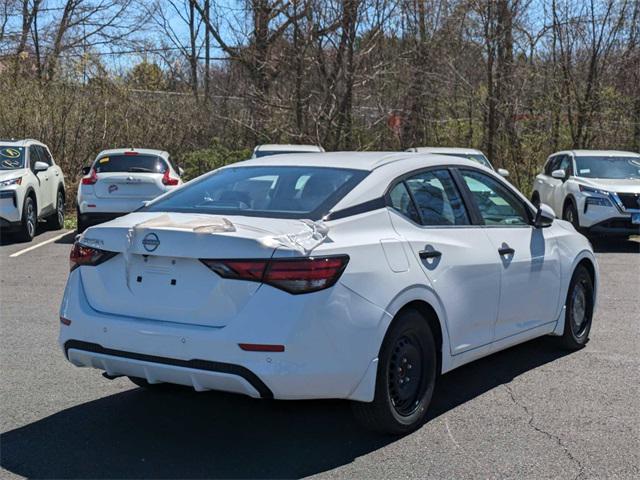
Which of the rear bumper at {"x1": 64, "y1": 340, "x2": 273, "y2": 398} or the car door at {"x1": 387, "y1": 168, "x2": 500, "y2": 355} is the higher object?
the car door at {"x1": 387, "y1": 168, "x2": 500, "y2": 355}

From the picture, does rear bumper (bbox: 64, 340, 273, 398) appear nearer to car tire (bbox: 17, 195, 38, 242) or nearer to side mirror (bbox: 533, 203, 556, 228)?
side mirror (bbox: 533, 203, 556, 228)

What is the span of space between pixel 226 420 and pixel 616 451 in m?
2.22

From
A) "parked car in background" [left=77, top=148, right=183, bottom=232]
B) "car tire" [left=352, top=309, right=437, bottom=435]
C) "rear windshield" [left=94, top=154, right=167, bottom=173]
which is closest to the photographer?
"car tire" [left=352, top=309, right=437, bottom=435]

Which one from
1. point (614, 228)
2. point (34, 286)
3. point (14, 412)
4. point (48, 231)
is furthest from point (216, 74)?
point (14, 412)

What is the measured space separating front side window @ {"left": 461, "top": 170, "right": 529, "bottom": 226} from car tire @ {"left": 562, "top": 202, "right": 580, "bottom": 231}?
27.9ft

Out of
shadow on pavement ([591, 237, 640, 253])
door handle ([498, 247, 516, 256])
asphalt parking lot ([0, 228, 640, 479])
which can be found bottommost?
asphalt parking lot ([0, 228, 640, 479])

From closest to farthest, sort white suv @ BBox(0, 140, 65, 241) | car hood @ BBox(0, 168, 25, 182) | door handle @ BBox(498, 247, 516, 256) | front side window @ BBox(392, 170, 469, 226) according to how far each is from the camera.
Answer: front side window @ BBox(392, 170, 469, 226) → door handle @ BBox(498, 247, 516, 256) → white suv @ BBox(0, 140, 65, 241) → car hood @ BBox(0, 168, 25, 182)

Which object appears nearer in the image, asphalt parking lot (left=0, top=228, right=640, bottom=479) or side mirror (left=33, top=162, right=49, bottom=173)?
asphalt parking lot (left=0, top=228, right=640, bottom=479)

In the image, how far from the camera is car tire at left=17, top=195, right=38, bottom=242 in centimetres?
1397

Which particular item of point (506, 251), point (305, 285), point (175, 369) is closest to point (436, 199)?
point (506, 251)

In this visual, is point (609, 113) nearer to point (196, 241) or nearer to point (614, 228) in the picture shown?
point (614, 228)

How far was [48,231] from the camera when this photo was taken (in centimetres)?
1603

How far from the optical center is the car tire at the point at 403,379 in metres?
4.66

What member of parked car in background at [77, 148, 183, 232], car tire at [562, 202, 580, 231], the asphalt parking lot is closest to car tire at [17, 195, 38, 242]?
parked car in background at [77, 148, 183, 232]
